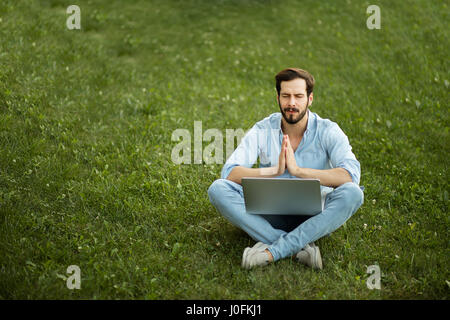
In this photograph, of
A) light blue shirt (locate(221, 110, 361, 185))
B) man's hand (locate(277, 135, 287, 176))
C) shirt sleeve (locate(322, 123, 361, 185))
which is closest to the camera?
man's hand (locate(277, 135, 287, 176))

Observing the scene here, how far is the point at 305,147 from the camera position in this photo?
15.1 ft

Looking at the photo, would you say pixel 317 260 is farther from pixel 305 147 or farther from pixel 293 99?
pixel 293 99

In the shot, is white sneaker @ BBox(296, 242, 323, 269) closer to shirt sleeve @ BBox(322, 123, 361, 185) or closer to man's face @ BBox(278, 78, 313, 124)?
shirt sleeve @ BBox(322, 123, 361, 185)

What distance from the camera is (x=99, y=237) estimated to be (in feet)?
15.1

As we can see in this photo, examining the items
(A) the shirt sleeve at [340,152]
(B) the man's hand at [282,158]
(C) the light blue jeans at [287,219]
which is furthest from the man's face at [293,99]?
(C) the light blue jeans at [287,219]

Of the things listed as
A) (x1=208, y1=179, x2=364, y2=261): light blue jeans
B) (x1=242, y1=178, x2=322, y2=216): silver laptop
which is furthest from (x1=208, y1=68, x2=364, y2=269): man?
(x1=242, y1=178, x2=322, y2=216): silver laptop

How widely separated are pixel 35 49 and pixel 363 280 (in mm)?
6312

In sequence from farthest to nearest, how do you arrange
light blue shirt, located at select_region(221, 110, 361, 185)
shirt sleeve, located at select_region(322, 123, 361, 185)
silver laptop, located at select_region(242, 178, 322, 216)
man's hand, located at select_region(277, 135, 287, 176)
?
light blue shirt, located at select_region(221, 110, 361, 185) → shirt sleeve, located at select_region(322, 123, 361, 185) → man's hand, located at select_region(277, 135, 287, 176) → silver laptop, located at select_region(242, 178, 322, 216)

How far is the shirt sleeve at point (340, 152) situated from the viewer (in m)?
4.27

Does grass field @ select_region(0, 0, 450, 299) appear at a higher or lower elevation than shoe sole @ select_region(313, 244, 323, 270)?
higher

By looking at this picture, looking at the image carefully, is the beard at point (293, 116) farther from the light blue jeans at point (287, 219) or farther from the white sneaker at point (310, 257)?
the white sneaker at point (310, 257)

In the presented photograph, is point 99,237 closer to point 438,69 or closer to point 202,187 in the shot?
point 202,187

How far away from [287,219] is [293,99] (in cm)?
114

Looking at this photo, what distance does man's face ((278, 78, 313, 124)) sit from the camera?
14.6 ft
